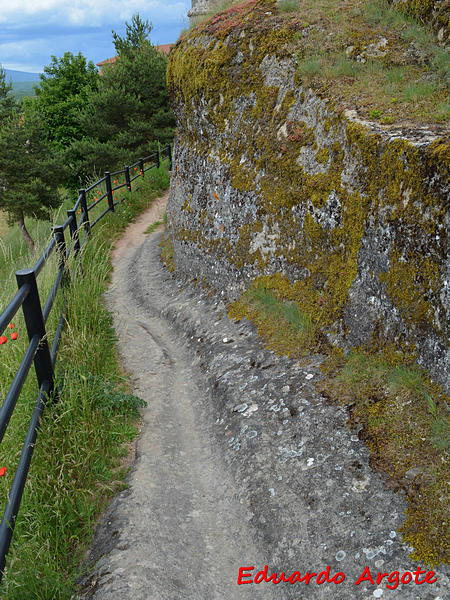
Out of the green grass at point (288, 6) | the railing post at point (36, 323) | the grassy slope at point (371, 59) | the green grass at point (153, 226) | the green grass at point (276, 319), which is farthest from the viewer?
the green grass at point (153, 226)

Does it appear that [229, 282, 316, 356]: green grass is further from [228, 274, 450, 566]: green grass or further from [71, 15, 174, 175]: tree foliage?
[71, 15, 174, 175]: tree foliage

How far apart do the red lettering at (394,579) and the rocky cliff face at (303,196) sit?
1.46 meters

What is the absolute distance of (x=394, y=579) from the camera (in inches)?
114

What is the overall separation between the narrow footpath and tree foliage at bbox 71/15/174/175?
22.3 m

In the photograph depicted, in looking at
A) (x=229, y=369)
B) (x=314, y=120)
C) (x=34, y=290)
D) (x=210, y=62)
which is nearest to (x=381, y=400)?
(x=229, y=369)

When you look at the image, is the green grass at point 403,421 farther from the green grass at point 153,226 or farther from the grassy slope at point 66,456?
the green grass at point 153,226

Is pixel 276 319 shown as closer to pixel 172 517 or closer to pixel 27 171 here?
pixel 172 517

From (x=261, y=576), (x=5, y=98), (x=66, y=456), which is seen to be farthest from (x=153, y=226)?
(x=5, y=98)

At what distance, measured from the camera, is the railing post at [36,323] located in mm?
3549

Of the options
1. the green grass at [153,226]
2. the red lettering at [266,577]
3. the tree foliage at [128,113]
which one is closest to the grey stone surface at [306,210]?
the red lettering at [266,577]

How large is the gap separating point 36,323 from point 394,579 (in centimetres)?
306

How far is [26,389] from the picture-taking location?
4.14m

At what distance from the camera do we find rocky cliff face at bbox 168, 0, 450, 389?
154 inches

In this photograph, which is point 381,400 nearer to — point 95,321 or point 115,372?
point 115,372
